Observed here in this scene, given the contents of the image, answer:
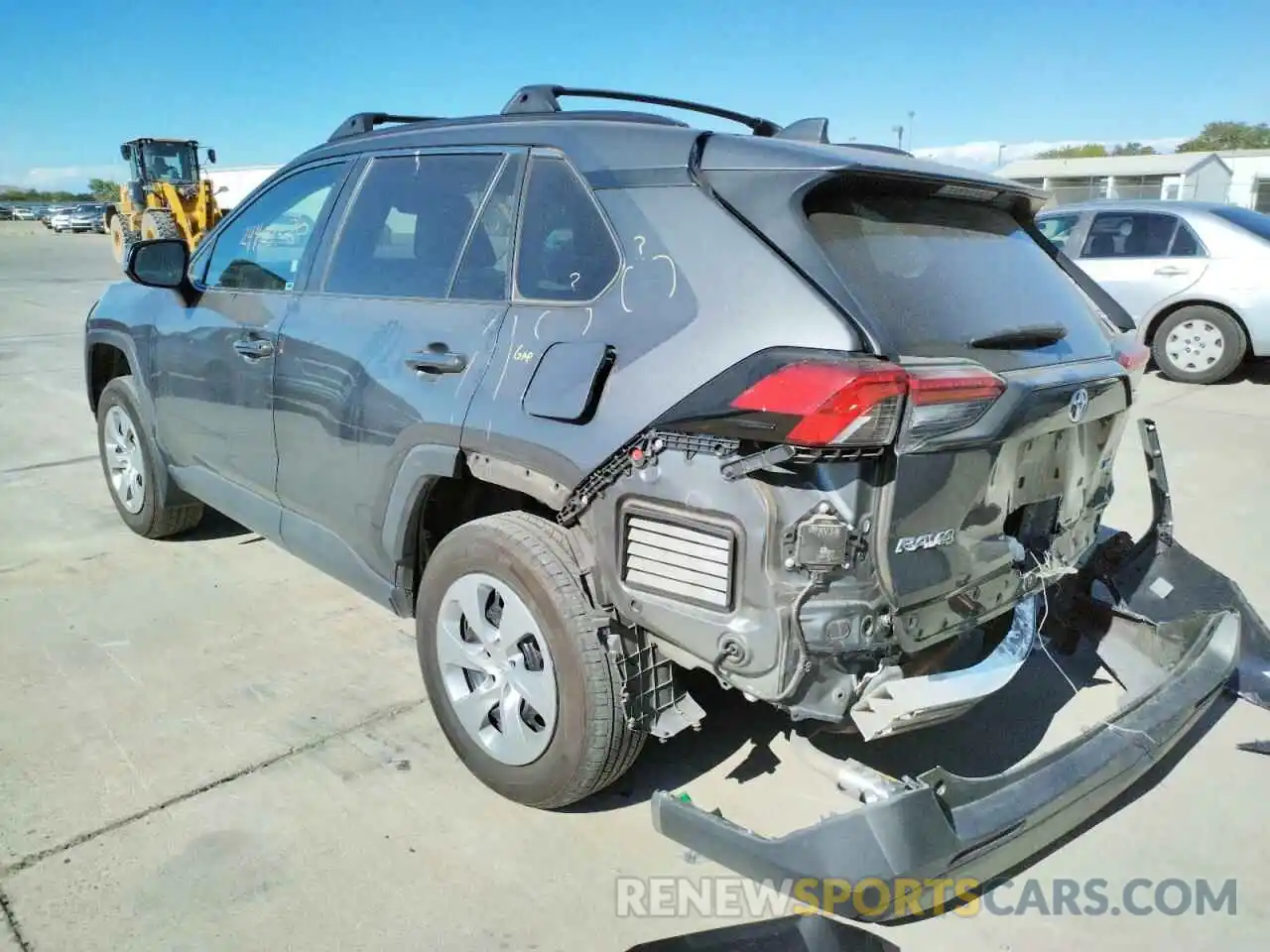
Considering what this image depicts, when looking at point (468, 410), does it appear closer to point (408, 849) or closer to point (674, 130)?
point (674, 130)

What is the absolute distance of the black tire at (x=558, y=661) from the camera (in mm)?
2494

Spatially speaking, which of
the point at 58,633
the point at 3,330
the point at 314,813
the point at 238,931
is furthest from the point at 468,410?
the point at 3,330

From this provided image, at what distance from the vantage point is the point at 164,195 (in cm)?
2266

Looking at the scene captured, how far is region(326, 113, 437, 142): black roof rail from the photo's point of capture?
387 centimetres

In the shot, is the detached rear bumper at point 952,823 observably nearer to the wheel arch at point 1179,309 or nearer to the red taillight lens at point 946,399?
the red taillight lens at point 946,399

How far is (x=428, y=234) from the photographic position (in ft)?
10.4

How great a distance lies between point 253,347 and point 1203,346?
9063 millimetres

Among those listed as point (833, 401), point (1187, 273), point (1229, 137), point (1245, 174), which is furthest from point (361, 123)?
point (1229, 137)

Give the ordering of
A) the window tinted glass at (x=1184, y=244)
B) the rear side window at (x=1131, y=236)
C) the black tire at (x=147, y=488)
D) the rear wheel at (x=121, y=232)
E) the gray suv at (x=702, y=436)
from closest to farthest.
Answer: the gray suv at (x=702, y=436), the black tire at (x=147, y=488), the window tinted glass at (x=1184, y=244), the rear side window at (x=1131, y=236), the rear wheel at (x=121, y=232)

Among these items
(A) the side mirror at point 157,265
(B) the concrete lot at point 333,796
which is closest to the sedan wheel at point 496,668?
(B) the concrete lot at point 333,796

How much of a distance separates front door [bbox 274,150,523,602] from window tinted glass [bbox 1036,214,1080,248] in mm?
8452

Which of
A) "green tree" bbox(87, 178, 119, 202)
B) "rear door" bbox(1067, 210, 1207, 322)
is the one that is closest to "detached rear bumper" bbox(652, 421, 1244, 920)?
"rear door" bbox(1067, 210, 1207, 322)

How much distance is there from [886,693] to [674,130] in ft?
5.03

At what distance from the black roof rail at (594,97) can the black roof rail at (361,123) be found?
85cm
